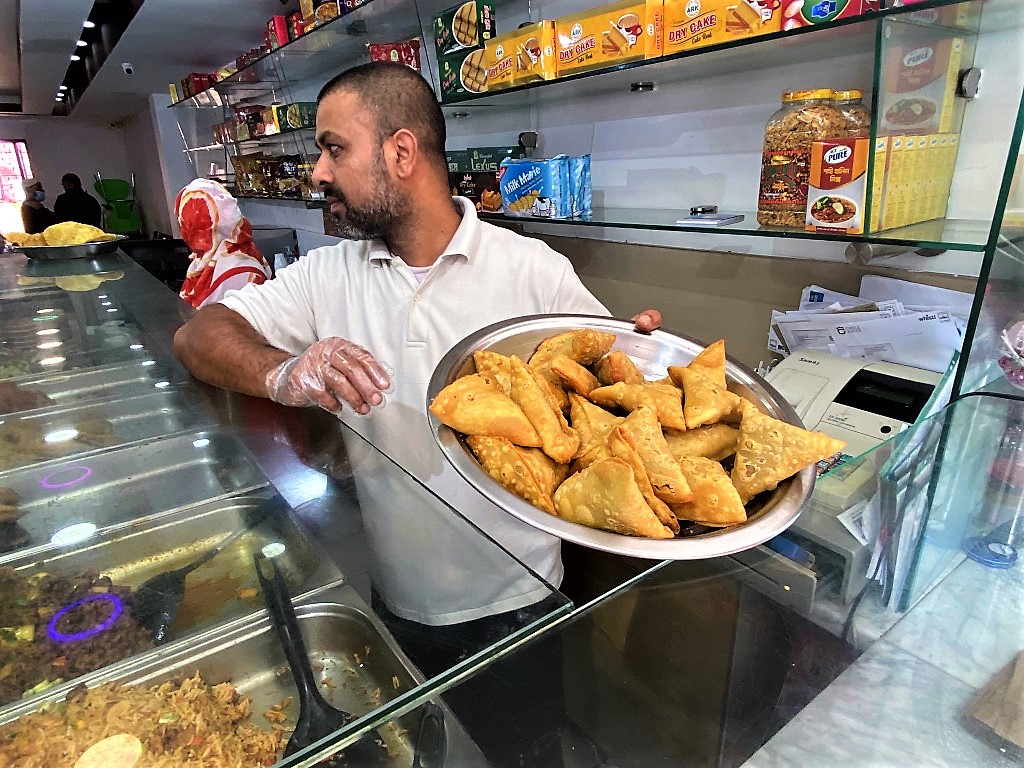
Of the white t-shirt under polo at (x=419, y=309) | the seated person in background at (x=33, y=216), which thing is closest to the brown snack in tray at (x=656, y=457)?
the white t-shirt under polo at (x=419, y=309)

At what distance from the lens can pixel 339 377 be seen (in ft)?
3.27

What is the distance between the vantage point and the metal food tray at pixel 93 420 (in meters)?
1.15

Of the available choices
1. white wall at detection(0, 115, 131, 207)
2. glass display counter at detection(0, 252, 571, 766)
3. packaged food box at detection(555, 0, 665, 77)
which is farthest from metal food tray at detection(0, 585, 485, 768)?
white wall at detection(0, 115, 131, 207)

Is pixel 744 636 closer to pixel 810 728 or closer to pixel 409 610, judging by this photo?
pixel 810 728

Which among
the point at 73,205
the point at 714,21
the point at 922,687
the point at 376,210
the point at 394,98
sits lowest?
the point at 922,687

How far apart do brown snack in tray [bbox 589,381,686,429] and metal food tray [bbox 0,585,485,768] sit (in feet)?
1.35

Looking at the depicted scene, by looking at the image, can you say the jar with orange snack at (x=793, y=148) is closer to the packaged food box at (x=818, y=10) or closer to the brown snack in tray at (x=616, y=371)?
the packaged food box at (x=818, y=10)

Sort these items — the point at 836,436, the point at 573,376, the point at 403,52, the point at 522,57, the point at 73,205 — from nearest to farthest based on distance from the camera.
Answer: the point at 573,376
the point at 836,436
the point at 522,57
the point at 403,52
the point at 73,205

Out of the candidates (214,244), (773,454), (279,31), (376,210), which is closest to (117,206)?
(279,31)

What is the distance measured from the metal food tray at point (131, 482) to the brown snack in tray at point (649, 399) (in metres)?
0.56

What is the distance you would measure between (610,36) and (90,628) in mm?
1587

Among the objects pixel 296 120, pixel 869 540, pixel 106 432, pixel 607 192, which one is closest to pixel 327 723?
pixel 869 540

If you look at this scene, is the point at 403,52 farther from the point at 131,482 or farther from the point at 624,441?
the point at 624,441

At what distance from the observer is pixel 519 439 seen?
0.76 metres
